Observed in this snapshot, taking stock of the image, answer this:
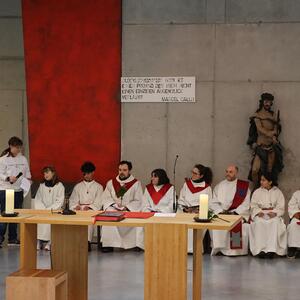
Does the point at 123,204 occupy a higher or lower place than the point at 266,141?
lower

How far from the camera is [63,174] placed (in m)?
11.6

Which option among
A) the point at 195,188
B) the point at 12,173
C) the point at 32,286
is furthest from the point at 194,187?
the point at 32,286

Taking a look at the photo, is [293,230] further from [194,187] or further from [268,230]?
[194,187]

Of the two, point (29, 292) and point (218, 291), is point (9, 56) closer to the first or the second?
point (218, 291)

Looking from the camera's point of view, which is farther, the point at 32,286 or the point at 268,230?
the point at 268,230

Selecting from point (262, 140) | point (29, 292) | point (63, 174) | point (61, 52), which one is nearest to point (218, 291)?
point (29, 292)

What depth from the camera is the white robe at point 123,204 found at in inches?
416

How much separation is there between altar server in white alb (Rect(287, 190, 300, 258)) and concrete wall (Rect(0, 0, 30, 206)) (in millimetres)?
4240

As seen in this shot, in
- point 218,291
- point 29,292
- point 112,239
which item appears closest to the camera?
point 29,292

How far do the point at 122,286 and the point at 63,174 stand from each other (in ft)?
13.3

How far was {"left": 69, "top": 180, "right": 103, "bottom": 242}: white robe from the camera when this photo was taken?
434 inches

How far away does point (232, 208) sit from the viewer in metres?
10.7

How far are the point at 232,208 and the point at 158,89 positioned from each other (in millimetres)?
2116

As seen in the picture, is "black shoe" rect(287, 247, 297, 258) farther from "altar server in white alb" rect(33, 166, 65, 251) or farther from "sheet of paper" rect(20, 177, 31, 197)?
"sheet of paper" rect(20, 177, 31, 197)
